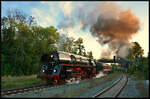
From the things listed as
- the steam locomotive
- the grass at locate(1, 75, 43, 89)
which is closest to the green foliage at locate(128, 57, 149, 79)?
the steam locomotive

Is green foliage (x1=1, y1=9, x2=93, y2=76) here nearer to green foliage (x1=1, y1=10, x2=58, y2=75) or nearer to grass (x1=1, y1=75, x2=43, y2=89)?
green foliage (x1=1, y1=10, x2=58, y2=75)

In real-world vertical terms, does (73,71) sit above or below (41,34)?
below

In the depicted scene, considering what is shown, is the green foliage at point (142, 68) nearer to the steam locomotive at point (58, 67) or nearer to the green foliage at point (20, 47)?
the steam locomotive at point (58, 67)

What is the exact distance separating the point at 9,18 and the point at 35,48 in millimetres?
7098

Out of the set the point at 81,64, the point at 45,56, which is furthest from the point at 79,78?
the point at 45,56

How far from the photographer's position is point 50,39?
39.8 m

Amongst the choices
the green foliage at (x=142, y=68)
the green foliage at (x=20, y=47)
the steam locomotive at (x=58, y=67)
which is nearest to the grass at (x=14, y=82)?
the steam locomotive at (x=58, y=67)

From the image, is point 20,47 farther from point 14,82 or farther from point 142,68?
point 142,68

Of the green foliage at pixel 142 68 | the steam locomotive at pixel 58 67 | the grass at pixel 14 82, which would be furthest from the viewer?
the green foliage at pixel 142 68

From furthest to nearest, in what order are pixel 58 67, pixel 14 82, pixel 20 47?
pixel 20 47, pixel 14 82, pixel 58 67

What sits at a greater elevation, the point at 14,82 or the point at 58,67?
the point at 58,67

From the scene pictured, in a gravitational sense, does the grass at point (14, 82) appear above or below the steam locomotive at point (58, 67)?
below

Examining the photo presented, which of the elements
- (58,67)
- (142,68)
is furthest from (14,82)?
(142,68)

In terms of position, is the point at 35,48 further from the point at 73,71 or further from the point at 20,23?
the point at 73,71
